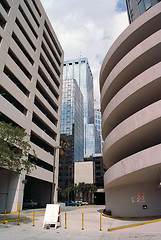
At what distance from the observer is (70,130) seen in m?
91.4

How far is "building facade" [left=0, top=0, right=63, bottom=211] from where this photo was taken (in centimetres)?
2569

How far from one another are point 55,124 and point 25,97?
13713 millimetres

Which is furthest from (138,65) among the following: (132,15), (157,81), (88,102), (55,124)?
(88,102)

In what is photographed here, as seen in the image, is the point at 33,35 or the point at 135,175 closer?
the point at 135,175

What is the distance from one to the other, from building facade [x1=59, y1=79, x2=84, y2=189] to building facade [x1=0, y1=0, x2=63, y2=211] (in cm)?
4321

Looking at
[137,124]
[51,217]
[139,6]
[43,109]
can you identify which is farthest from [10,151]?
[139,6]

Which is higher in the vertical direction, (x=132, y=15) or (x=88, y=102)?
(x=88, y=102)

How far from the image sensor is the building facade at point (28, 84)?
2569 centimetres

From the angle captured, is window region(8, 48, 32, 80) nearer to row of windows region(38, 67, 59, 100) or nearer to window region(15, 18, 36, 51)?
row of windows region(38, 67, 59, 100)

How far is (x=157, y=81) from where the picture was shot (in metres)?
17.3

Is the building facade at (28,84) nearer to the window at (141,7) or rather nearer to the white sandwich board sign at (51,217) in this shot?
the white sandwich board sign at (51,217)

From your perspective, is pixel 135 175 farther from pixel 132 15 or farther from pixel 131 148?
pixel 132 15

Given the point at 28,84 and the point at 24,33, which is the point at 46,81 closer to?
the point at 28,84

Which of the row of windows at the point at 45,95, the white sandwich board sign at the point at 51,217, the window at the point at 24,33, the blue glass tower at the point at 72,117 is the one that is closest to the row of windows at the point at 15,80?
the row of windows at the point at 45,95
